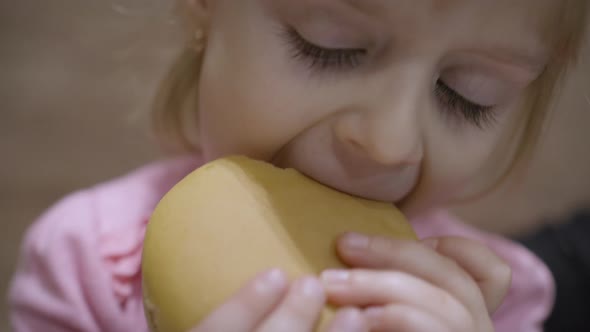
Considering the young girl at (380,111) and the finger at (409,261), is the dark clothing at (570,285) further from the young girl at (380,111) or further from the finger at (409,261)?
the finger at (409,261)

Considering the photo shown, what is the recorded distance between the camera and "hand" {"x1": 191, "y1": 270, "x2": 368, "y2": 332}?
16.0 inches

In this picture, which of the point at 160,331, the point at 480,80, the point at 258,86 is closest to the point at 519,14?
the point at 480,80

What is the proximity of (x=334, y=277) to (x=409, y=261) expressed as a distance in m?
0.07

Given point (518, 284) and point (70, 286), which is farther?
point (518, 284)

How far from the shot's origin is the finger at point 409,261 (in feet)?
1.51

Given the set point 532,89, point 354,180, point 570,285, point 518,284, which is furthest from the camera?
point 570,285

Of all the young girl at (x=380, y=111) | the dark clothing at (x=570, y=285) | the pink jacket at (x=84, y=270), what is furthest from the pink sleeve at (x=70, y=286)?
the dark clothing at (x=570, y=285)

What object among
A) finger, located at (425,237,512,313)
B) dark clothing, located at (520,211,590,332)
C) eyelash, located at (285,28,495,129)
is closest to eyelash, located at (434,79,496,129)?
eyelash, located at (285,28,495,129)

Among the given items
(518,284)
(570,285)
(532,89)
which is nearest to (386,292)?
(532,89)

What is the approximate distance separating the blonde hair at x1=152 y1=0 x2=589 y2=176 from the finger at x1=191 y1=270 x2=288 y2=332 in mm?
286

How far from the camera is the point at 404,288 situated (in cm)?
44

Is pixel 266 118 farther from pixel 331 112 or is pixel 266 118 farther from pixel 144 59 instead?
pixel 144 59

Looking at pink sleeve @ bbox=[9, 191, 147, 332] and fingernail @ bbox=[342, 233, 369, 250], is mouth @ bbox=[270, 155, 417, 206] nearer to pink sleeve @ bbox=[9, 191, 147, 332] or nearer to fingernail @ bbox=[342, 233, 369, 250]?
fingernail @ bbox=[342, 233, 369, 250]

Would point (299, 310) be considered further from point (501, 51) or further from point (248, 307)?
point (501, 51)
